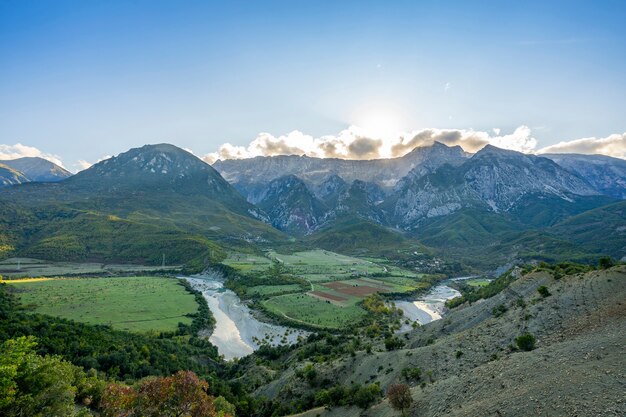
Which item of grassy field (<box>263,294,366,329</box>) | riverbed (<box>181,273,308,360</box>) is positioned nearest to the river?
grassy field (<box>263,294,366,329</box>)

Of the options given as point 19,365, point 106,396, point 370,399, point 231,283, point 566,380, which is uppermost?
point 566,380

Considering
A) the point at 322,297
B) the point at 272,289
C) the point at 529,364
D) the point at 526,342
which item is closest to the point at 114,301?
the point at 272,289

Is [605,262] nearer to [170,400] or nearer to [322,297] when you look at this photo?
[170,400]

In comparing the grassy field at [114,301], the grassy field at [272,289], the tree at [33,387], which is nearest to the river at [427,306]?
the grassy field at [272,289]

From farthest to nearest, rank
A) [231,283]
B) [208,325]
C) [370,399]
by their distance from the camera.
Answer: [231,283], [208,325], [370,399]

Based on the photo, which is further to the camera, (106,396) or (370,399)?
(370,399)

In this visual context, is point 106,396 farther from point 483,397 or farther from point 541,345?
point 541,345

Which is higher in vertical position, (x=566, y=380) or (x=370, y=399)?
(x=566, y=380)

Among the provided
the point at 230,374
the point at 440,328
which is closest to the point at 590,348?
the point at 440,328
